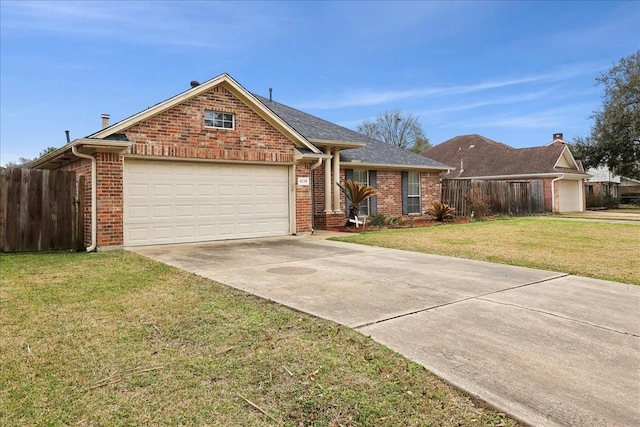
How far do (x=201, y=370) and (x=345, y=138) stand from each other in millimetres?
13974

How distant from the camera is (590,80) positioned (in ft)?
106

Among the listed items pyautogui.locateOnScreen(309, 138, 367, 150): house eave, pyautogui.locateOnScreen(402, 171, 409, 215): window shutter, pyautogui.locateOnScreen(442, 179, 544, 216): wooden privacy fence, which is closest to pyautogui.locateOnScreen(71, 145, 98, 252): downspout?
pyautogui.locateOnScreen(309, 138, 367, 150): house eave

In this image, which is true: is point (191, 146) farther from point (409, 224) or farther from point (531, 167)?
point (531, 167)

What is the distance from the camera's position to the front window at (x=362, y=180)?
55.9 ft

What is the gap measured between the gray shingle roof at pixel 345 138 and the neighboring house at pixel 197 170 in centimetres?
114

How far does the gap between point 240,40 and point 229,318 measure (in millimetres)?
14977

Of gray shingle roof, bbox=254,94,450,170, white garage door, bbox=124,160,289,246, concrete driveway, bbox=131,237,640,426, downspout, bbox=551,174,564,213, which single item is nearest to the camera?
concrete driveway, bbox=131,237,640,426

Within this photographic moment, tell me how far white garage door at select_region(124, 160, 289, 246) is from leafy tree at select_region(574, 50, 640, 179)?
1171 inches

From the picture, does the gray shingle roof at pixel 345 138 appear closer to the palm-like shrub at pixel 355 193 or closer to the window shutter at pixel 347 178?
the window shutter at pixel 347 178

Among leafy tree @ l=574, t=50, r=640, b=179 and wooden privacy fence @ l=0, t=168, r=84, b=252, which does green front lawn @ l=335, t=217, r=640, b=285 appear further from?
leafy tree @ l=574, t=50, r=640, b=179

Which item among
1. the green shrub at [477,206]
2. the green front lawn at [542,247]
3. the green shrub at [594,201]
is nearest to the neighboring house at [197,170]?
the green front lawn at [542,247]

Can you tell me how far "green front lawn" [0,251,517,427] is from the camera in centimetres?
256

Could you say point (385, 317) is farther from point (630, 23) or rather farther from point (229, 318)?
point (630, 23)

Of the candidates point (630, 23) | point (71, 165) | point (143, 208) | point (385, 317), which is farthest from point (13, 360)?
point (630, 23)
